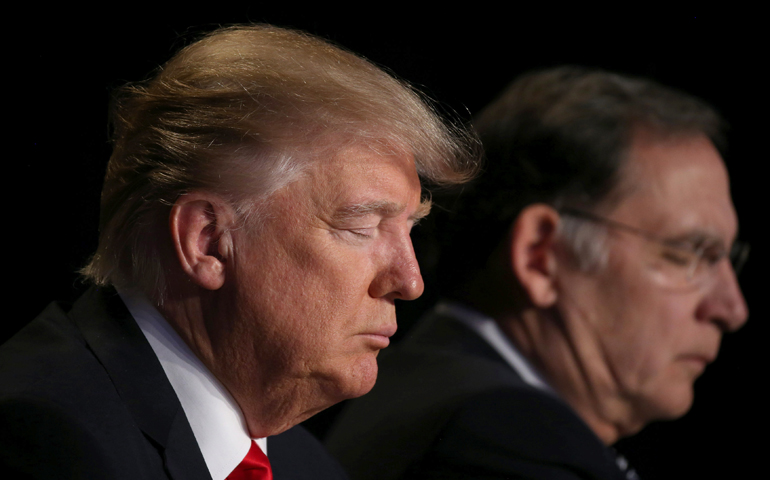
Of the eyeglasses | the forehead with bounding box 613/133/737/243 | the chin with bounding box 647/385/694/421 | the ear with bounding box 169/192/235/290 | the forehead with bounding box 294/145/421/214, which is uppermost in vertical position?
the forehead with bounding box 294/145/421/214

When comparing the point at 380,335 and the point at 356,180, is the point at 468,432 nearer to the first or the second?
the point at 380,335

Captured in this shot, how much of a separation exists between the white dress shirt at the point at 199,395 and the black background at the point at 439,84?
302 mm

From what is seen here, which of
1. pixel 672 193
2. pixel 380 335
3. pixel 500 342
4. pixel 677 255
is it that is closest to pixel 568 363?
Answer: pixel 500 342

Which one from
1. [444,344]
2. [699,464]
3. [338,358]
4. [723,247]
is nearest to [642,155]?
[723,247]

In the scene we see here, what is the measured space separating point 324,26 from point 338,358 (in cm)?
79

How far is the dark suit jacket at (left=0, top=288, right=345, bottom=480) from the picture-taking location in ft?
2.72

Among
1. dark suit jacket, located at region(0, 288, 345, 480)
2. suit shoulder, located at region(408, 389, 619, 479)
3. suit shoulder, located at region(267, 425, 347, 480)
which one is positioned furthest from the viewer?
suit shoulder, located at region(408, 389, 619, 479)

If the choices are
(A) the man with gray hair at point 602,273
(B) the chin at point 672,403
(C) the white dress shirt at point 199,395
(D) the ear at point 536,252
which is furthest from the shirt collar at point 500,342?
(C) the white dress shirt at point 199,395

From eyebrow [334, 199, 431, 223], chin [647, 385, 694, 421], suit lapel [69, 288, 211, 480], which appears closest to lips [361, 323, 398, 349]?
eyebrow [334, 199, 431, 223]

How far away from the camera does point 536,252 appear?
1.75 metres

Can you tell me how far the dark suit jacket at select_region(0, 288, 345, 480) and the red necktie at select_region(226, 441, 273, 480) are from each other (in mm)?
82

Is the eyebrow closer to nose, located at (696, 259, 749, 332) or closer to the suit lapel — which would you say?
the suit lapel

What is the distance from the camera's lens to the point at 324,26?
1.52 m

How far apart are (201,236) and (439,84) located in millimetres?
942
